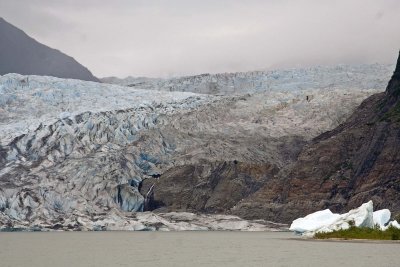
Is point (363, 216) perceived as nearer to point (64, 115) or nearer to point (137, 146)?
point (137, 146)

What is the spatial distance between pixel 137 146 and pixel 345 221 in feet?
194

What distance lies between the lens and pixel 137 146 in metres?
122

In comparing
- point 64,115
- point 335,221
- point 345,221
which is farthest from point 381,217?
point 64,115

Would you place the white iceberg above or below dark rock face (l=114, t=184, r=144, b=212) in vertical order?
above

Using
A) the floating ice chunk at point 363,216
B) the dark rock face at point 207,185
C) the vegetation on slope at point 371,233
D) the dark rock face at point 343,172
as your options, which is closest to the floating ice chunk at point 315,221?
the floating ice chunk at point 363,216

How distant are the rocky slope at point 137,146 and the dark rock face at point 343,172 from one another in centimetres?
273

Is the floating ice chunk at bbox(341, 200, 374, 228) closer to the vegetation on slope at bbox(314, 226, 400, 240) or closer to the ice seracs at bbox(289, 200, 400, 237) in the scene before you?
the ice seracs at bbox(289, 200, 400, 237)

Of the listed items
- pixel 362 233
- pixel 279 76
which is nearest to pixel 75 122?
pixel 279 76

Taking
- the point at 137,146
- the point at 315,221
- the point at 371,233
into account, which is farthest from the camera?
the point at 137,146

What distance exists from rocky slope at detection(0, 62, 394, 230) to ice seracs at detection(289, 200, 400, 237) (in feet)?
100

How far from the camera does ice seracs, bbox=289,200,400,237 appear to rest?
225 feet

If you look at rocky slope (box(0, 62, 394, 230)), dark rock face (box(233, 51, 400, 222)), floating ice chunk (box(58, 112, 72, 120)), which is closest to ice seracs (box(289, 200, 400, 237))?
dark rock face (box(233, 51, 400, 222))

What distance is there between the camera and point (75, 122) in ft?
408

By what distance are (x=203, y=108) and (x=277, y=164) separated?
2124 cm
